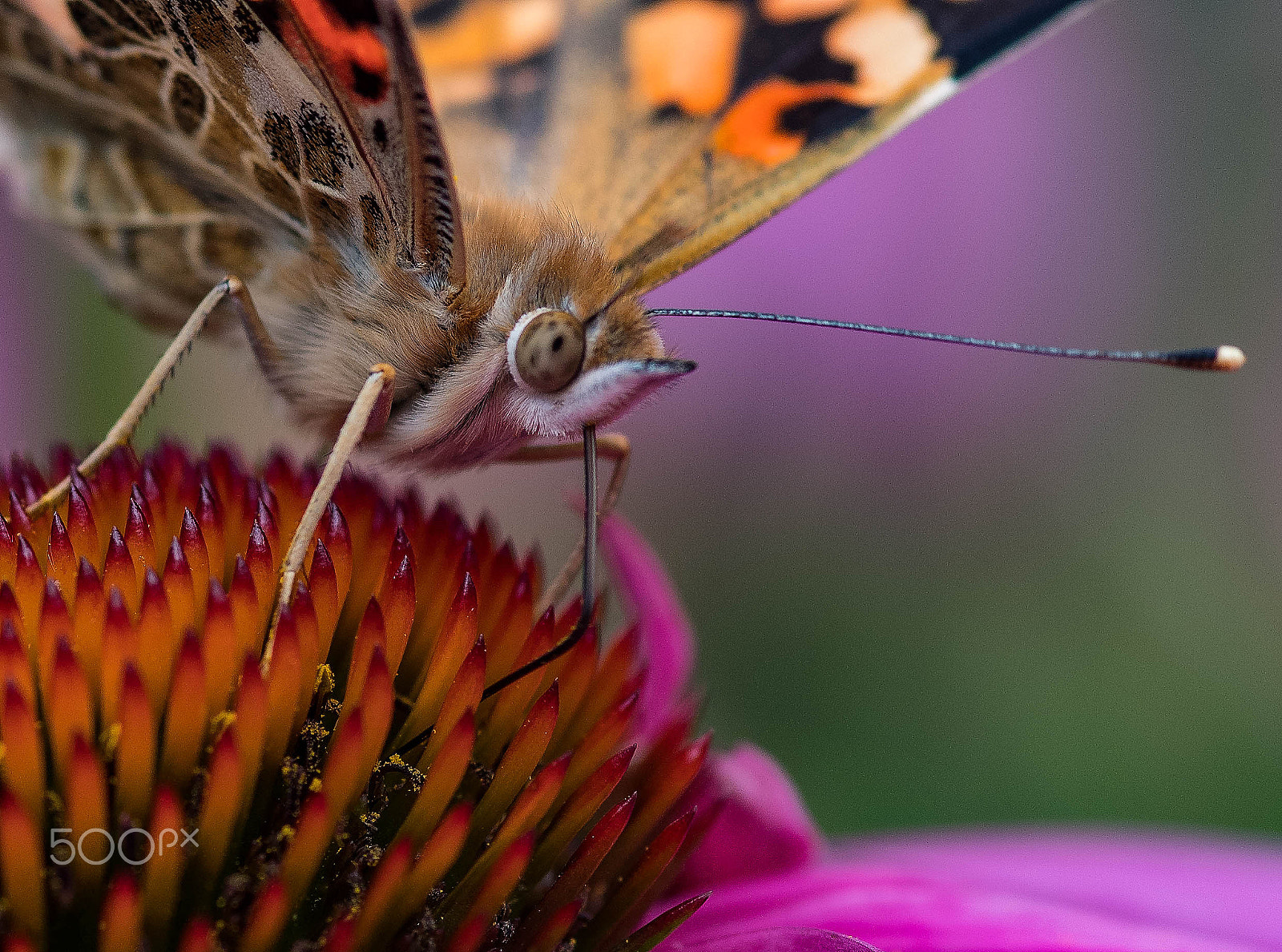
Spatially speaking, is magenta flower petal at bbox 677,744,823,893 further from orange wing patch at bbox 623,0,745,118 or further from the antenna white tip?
orange wing patch at bbox 623,0,745,118

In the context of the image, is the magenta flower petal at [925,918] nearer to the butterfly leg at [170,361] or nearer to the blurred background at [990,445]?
the butterfly leg at [170,361]

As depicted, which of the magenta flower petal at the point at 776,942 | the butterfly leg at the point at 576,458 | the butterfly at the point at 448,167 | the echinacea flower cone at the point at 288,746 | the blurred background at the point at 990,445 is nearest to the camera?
the echinacea flower cone at the point at 288,746

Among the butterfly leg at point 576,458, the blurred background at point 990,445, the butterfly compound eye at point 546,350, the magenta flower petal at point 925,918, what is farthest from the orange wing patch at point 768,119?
the blurred background at point 990,445

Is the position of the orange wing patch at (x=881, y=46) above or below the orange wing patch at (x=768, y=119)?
above

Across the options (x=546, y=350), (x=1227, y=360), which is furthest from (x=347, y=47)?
(x=1227, y=360)

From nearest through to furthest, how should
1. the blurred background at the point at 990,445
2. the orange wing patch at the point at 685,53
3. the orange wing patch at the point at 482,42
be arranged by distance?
the orange wing patch at the point at 685,53
the orange wing patch at the point at 482,42
the blurred background at the point at 990,445

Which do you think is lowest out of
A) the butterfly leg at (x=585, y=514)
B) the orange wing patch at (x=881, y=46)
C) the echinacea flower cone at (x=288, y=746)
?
the echinacea flower cone at (x=288, y=746)

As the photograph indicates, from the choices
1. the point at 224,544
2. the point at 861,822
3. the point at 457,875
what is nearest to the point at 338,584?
the point at 224,544

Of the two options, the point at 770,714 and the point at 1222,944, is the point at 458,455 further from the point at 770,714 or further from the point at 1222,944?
the point at 770,714
